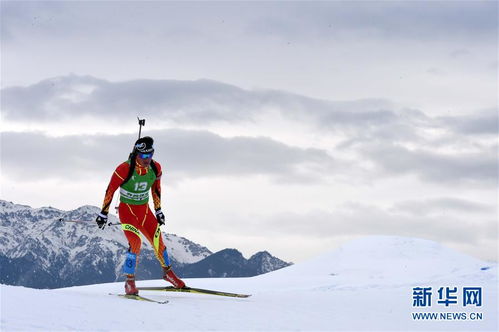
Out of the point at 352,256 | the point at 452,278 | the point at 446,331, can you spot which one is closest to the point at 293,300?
the point at 446,331

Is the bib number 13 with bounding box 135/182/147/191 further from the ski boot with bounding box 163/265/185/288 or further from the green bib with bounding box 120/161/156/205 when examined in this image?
the ski boot with bounding box 163/265/185/288

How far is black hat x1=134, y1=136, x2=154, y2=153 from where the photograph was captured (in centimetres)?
1286

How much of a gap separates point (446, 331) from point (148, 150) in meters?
6.47

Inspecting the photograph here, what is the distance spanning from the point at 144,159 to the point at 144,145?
0.87 ft

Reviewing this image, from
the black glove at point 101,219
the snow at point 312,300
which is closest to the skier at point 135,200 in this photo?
the black glove at point 101,219

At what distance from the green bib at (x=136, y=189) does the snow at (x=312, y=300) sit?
1.89m

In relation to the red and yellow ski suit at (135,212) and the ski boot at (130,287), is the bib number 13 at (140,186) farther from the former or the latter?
the ski boot at (130,287)

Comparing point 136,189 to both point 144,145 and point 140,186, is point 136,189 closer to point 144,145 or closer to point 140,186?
point 140,186

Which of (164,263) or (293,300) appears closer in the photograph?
(164,263)

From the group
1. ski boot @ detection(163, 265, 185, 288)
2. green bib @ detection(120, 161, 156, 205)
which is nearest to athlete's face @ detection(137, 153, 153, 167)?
green bib @ detection(120, 161, 156, 205)

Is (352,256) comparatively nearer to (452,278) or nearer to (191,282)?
(452,278)

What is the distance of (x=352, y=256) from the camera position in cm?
2283

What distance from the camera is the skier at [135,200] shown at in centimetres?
1285

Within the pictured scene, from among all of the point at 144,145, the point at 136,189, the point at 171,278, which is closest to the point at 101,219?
the point at 136,189
